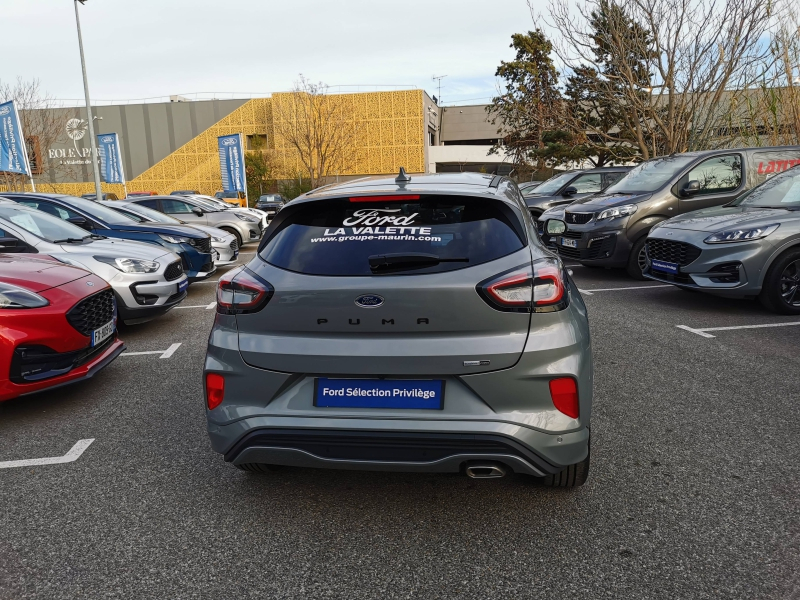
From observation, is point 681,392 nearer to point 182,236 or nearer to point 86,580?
point 86,580

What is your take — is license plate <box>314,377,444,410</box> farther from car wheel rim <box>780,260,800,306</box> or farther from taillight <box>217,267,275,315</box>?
car wheel rim <box>780,260,800,306</box>

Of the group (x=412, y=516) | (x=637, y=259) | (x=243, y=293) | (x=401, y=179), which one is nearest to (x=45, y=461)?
(x=243, y=293)

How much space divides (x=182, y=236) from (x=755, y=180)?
28.6 ft

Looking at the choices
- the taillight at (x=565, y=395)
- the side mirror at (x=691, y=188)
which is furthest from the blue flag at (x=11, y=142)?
the taillight at (x=565, y=395)

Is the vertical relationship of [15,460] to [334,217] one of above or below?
below

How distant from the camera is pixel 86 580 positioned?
2465 mm

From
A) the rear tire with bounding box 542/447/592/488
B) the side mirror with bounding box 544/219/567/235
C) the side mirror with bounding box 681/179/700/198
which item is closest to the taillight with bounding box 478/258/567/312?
the rear tire with bounding box 542/447/592/488

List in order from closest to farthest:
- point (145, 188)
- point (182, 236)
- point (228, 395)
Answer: point (228, 395) → point (182, 236) → point (145, 188)

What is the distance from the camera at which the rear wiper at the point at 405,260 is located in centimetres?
260

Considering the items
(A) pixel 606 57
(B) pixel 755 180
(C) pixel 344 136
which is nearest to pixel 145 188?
(C) pixel 344 136

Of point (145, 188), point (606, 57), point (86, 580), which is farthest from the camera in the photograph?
point (145, 188)

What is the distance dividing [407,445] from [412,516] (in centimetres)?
60

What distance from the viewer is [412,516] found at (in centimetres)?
288

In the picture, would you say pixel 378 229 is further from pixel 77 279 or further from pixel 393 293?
pixel 77 279
